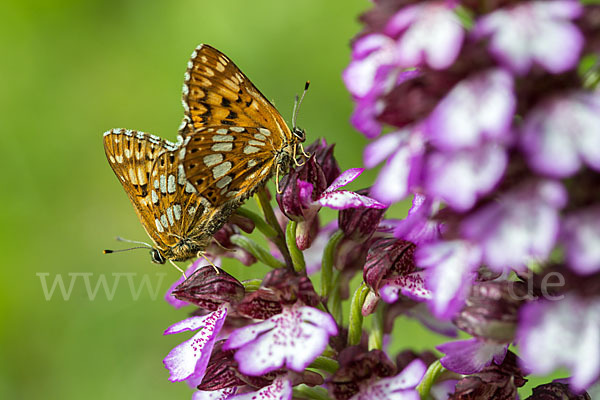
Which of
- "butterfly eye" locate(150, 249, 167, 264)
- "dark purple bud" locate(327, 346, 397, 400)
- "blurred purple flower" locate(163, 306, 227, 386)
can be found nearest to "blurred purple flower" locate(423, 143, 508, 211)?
"dark purple bud" locate(327, 346, 397, 400)

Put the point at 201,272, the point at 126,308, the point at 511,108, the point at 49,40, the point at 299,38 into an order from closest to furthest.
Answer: the point at 511,108 → the point at 201,272 → the point at 126,308 → the point at 299,38 → the point at 49,40

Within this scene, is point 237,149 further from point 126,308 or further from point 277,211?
point 126,308

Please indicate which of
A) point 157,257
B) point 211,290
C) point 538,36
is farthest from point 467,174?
point 157,257

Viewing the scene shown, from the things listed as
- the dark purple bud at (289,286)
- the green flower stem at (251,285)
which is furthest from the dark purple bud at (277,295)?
the green flower stem at (251,285)

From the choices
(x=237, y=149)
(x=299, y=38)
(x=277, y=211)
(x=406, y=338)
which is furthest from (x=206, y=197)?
(x=299, y=38)

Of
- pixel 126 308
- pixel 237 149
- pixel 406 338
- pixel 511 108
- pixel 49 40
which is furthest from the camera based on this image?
pixel 49 40

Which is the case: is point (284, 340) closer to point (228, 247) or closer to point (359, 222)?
point (359, 222)

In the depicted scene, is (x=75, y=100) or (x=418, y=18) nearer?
(x=418, y=18)

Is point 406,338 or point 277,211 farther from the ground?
point 277,211
